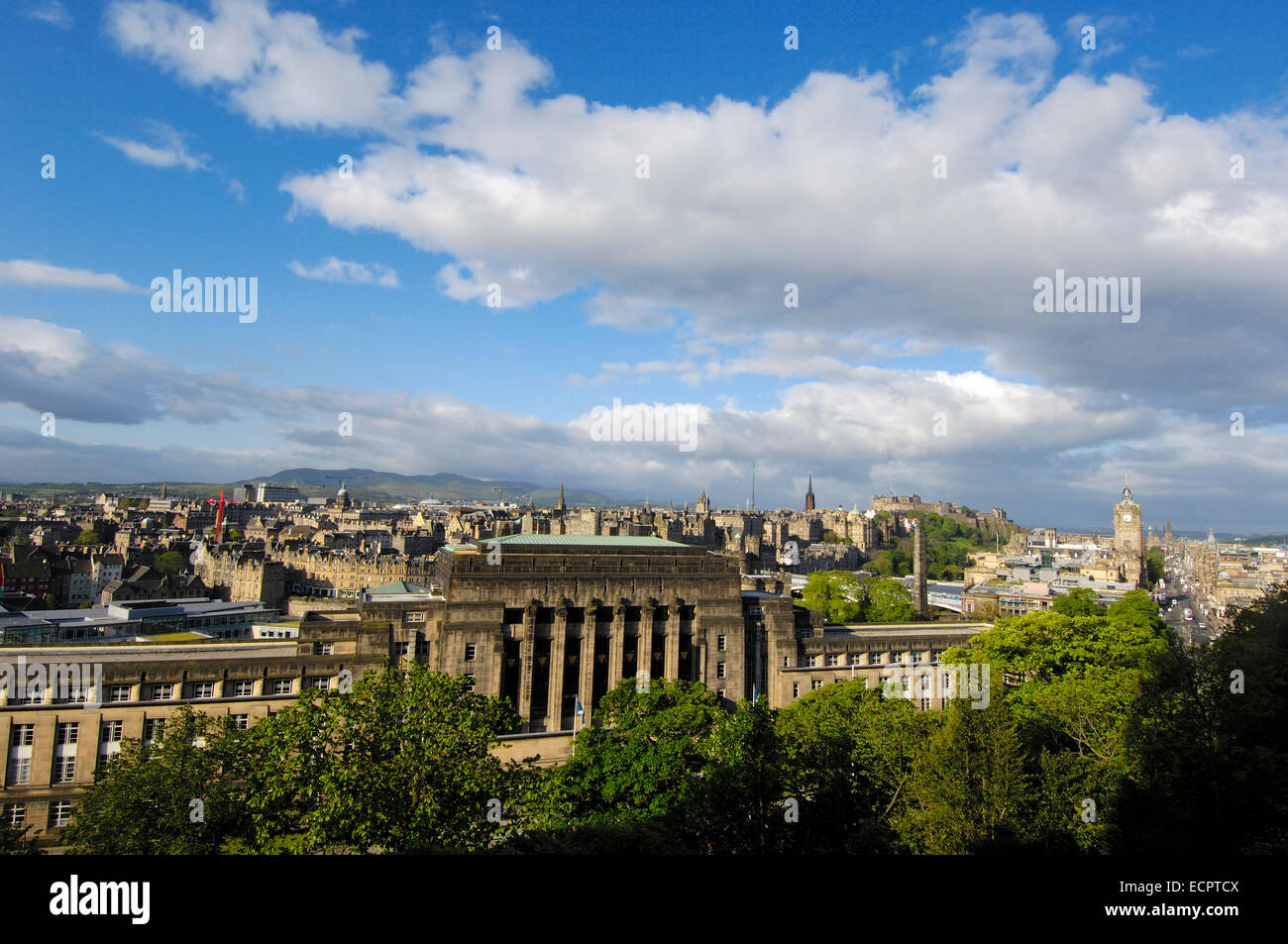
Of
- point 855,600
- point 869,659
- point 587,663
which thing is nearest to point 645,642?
point 587,663

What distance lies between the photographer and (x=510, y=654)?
55531mm

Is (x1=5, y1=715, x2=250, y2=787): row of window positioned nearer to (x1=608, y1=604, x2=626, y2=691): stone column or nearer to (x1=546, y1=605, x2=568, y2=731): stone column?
(x1=546, y1=605, x2=568, y2=731): stone column

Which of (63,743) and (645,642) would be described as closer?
(63,743)

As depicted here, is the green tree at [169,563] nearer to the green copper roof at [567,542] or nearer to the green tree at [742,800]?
the green copper roof at [567,542]

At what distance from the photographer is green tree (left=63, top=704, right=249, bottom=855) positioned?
90.3 ft

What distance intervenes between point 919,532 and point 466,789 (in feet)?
396

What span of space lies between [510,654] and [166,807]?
28.3 meters

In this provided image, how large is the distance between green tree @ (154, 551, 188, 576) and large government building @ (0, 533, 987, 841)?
77.4m

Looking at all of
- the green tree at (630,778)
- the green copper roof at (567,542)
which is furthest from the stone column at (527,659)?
the green tree at (630,778)

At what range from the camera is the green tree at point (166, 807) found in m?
27.5

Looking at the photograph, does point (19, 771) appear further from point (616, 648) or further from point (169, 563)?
point (169, 563)

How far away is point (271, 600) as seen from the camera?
119562mm
